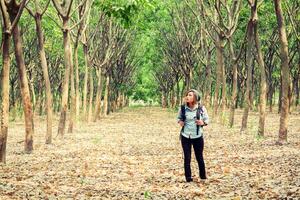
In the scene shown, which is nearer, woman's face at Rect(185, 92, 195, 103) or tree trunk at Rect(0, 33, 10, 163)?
woman's face at Rect(185, 92, 195, 103)

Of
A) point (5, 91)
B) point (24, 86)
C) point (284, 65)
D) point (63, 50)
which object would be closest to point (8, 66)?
point (5, 91)

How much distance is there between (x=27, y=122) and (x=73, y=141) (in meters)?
5.98

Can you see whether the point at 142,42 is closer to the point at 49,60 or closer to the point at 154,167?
the point at 49,60

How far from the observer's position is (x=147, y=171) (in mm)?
14109

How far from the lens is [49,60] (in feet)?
181

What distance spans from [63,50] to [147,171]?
35.5 meters

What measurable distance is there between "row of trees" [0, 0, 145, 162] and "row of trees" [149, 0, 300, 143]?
18.1ft

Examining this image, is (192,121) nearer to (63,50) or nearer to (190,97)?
(190,97)

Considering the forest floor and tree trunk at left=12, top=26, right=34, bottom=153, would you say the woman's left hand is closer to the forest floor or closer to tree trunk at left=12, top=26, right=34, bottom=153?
the forest floor

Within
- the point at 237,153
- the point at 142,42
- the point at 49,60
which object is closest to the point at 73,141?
the point at 237,153

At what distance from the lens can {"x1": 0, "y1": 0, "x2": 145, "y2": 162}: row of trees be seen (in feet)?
48.7

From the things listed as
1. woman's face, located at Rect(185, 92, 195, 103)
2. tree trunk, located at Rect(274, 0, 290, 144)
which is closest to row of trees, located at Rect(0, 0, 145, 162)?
woman's face, located at Rect(185, 92, 195, 103)

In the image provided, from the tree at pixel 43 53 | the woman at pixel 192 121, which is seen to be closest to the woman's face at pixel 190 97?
the woman at pixel 192 121

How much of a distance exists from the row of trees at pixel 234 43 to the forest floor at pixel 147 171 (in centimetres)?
373
